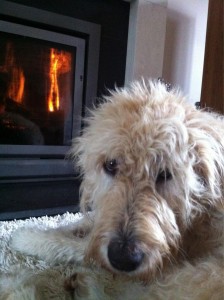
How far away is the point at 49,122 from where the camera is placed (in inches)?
88.5

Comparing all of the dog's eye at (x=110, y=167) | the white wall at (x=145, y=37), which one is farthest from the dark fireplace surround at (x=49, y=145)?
the dog's eye at (x=110, y=167)

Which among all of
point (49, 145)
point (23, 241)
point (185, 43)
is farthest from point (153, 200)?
point (185, 43)

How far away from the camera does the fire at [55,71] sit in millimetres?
2217

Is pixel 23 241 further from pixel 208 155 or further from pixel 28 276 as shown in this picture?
pixel 208 155

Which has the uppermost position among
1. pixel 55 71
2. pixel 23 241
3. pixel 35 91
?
pixel 55 71

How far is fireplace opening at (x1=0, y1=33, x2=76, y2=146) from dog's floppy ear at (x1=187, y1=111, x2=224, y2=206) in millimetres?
1422

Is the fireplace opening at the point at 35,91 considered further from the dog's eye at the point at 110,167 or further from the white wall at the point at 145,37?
the dog's eye at the point at 110,167

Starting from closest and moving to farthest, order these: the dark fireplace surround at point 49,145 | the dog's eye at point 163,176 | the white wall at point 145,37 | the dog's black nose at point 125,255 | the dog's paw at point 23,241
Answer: the dog's black nose at point 125,255 < the dog's eye at point 163,176 < the dog's paw at point 23,241 < the dark fireplace surround at point 49,145 < the white wall at point 145,37

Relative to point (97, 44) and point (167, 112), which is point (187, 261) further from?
point (97, 44)

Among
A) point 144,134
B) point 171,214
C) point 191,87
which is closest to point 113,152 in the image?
point 144,134

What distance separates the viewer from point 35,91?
7.11 feet

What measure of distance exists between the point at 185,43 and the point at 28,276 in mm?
2420

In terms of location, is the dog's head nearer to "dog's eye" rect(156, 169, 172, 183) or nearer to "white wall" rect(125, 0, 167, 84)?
"dog's eye" rect(156, 169, 172, 183)

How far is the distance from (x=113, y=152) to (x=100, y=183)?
0.11m
